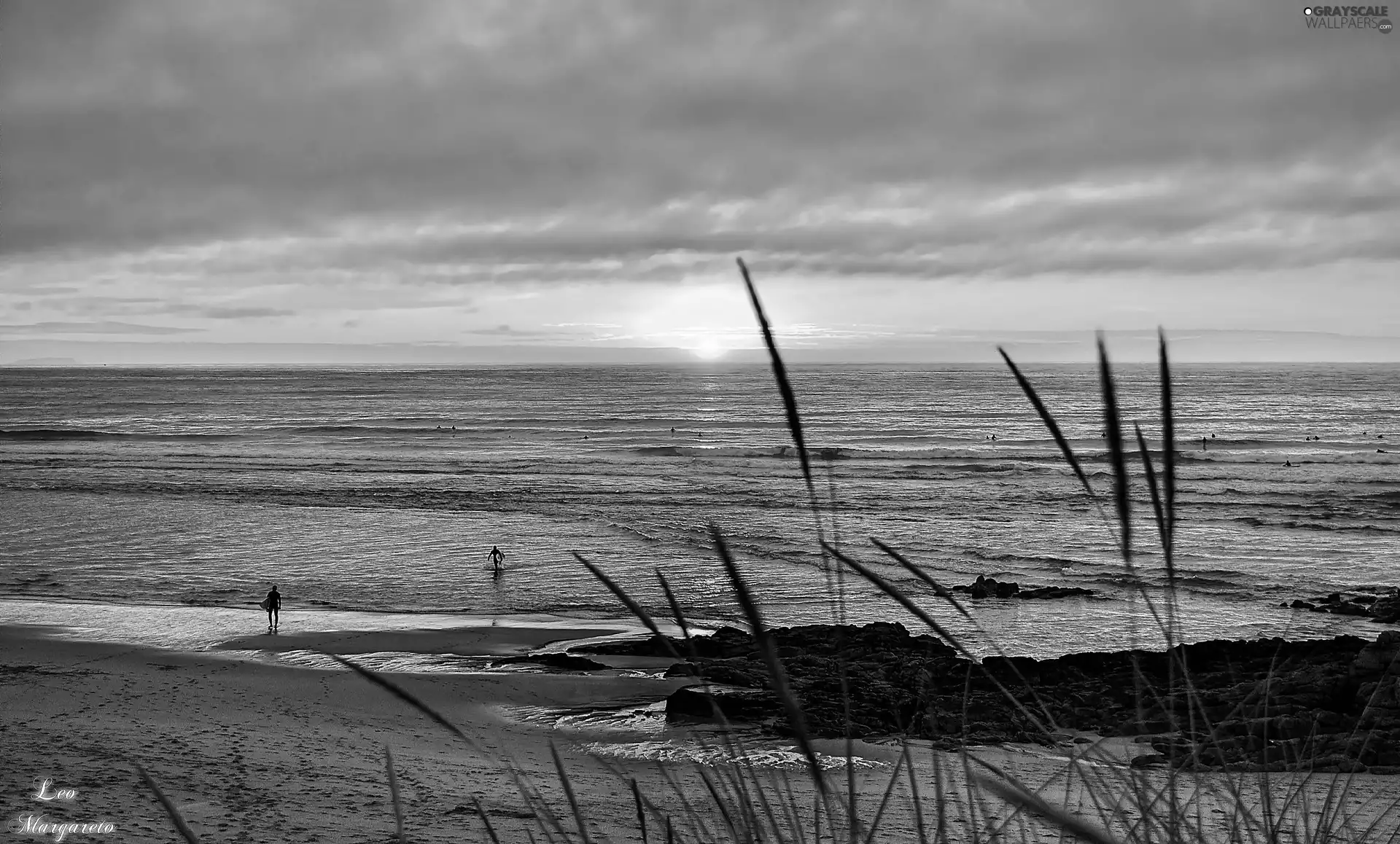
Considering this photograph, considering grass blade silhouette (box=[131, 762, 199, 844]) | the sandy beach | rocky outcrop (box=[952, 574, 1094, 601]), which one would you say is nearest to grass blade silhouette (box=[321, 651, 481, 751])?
grass blade silhouette (box=[131, 762, 199, 844])

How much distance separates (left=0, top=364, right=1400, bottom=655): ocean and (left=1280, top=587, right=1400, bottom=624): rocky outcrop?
52cm

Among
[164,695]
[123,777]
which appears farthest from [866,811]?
[164,695]

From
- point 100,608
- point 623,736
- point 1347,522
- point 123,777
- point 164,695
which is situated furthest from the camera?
point 1347,522

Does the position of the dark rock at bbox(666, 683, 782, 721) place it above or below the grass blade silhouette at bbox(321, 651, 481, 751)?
below

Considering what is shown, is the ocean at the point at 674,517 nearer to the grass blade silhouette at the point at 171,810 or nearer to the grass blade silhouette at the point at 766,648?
the grass blade silhouette at the point at 766,648

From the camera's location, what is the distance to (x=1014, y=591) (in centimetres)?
1598

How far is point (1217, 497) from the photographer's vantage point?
26812 mm

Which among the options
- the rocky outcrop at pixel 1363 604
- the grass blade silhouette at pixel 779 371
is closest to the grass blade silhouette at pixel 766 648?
the grass blade silhouette at pixel 779 371

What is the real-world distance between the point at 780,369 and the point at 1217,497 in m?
29.7

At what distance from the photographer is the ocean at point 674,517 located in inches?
624

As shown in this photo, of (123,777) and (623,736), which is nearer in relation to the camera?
(123,777)

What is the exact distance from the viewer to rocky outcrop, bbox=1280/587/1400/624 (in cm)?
1405

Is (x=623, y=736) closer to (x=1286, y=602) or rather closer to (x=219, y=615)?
(x=219, y=615)

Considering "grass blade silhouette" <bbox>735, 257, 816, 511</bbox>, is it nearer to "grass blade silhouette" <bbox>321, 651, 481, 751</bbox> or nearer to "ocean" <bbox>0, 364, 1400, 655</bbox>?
"ocean" <bbox>0, 364, 1400, 655</bbox>
